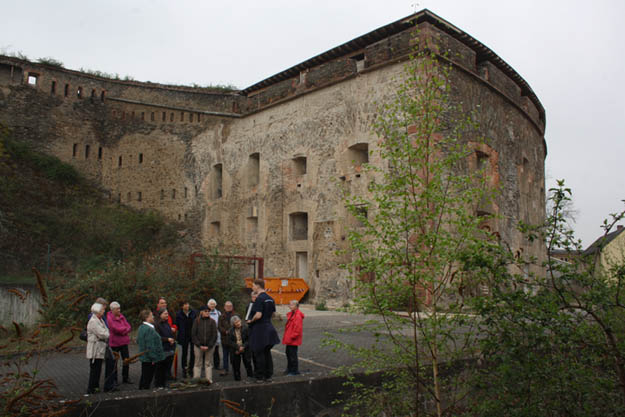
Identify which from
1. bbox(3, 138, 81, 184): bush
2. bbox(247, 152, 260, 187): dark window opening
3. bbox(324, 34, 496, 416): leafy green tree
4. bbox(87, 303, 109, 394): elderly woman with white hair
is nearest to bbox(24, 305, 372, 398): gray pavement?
bbox(87, 303, 109, 394): elderly woman with white hair

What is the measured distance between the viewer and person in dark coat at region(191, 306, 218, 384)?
5941 millimetres

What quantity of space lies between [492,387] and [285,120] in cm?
1532

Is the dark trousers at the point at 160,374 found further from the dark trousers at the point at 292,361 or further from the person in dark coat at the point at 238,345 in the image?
the dark trousers at the point at 292,361

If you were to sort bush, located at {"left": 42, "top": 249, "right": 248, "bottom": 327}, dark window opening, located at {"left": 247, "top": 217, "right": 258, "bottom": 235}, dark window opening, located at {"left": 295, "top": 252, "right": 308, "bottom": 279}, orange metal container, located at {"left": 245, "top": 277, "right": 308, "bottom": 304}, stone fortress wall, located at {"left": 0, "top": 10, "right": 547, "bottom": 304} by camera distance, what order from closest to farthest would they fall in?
→ 1. bush, located at {"left": 42, "top": 249, "right": 248, "bottom": 327}
2. stone fortress wall, located at {"left": 0, "top": 10, "right": 547, "bottom": 304}
3. orange metal container, located at {"left": 245, "top": 277, "right": 308, "bottom": 304}
4. dark window opening, located at {"left": 295, "top": 252, "right": 308, "bottom": 279}
5. dark window opening, located at {"left": 247, "top": 217, "right": 258, "bottom": 235}

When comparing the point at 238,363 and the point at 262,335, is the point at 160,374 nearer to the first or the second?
the point at 238,363

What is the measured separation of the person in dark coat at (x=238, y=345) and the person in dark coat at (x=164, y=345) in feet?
2.46

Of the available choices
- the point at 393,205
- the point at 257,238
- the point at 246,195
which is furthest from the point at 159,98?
the point at 393,205

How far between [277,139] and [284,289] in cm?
596

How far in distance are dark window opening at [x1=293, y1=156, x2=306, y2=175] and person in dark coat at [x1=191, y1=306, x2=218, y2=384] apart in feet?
39.7

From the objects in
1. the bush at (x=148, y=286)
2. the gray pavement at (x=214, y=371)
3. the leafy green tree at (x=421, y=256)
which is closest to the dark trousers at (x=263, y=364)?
the gray pavement at (x=214, y=371)

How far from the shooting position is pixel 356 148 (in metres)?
15.8

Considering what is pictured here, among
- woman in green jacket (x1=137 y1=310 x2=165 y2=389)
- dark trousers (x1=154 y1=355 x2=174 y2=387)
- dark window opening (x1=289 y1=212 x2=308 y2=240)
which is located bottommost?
dark trousers (x1=154 y1=355 x2=174 y2=387)

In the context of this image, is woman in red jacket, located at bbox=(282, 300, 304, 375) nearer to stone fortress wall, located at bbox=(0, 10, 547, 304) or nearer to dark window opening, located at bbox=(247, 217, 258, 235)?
stone fortress wall, located at bbox=(0, 10, 547, 304)

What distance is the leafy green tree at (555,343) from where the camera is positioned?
368 centimetres
